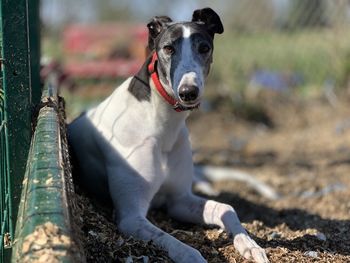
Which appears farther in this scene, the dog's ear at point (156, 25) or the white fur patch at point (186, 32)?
the dog's ear at point (156, 25)

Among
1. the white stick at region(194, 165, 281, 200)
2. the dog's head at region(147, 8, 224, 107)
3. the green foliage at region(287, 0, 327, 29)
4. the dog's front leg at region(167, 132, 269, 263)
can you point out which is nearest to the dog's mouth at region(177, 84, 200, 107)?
the dog's head at region(147, 8, 224, 107)

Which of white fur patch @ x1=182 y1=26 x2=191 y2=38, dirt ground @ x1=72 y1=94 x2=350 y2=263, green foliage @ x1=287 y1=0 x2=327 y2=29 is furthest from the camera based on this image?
green foliage @ x1=287 y1=0 x2=327 y2=29

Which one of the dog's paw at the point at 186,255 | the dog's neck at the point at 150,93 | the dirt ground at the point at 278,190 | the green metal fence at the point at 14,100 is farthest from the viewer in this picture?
the dog's neck at the point at 150,93

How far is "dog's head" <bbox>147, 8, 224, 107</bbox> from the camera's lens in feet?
9.64

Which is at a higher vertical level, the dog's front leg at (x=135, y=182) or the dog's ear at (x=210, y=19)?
the dog's ear at (x=210, y=19)

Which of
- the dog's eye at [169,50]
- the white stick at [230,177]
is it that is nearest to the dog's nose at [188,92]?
the dog's eye at [169,50]

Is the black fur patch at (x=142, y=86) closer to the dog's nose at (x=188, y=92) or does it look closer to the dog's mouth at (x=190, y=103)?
the dog's mouth at (x=190, y=103)

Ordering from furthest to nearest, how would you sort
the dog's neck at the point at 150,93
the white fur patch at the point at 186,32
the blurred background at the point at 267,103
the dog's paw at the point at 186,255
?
the blurred background at the point at 267,103
the dog's neck at the point at 150,93
the white fur patch at the point at 186,32
the dog's paw at the point at 186,255

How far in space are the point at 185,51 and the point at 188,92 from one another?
0.35 m

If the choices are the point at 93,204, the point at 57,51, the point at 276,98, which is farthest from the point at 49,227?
the point at 57,51

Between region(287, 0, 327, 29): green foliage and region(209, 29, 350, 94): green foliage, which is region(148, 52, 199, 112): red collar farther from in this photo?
region(287, 0, 327, 29): green foliage

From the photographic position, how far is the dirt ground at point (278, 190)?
2848 mm

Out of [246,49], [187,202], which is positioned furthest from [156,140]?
[246,49]

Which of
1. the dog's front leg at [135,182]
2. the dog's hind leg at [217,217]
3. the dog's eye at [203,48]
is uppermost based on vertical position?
the dog's eye at [203,48]
